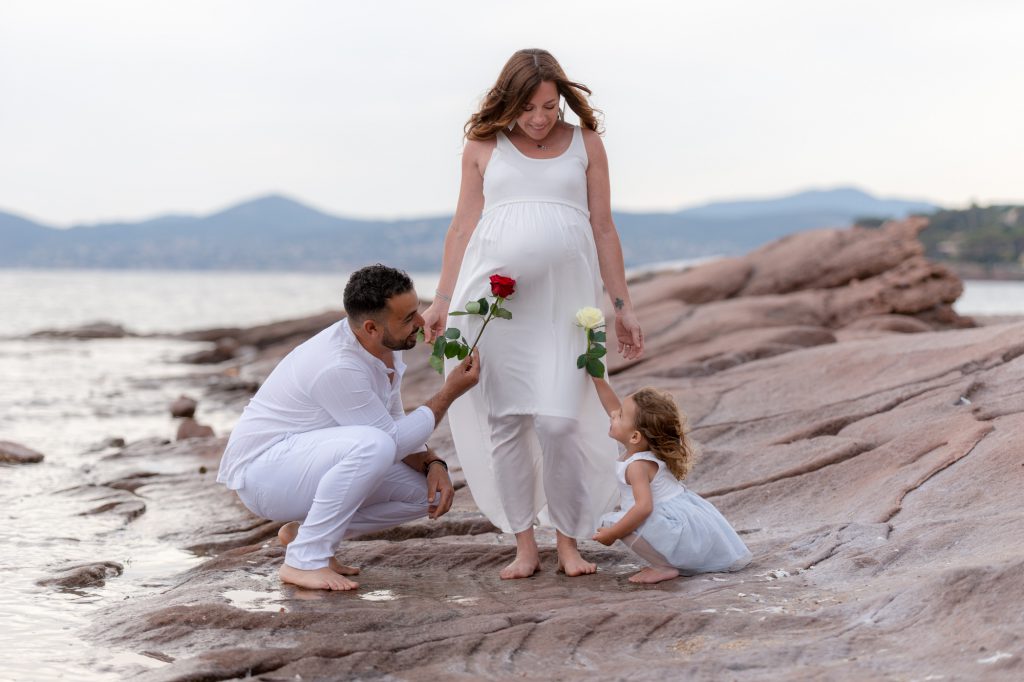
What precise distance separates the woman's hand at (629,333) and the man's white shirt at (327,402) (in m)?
0.99

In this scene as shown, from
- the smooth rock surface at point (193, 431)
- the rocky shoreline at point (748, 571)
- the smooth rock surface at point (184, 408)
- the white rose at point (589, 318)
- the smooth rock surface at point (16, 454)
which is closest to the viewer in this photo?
the rocky shoreline at point (748, 571)

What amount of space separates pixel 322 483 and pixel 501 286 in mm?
1170

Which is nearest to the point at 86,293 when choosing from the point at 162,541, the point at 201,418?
the point at 201,418

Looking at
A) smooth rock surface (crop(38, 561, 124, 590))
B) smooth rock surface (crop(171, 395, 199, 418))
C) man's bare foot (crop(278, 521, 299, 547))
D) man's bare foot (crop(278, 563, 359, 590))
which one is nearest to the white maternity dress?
man's bare foot (crop(278, 563, 359, 590))

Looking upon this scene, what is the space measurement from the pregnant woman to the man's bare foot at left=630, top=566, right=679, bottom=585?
26 centimetres

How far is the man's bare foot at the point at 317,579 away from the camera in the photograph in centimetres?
510

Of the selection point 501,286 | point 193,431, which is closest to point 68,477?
point 193,431

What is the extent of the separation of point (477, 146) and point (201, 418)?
1067 centimetres

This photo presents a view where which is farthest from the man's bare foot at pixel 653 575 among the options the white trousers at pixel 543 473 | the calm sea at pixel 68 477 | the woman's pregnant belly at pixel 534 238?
the calm sea at pixel 68 477

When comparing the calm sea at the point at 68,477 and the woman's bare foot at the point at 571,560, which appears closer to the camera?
the calm sea at the point at 68,477

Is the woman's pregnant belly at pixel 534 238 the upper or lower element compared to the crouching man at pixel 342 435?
upper

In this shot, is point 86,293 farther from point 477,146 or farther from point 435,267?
point 477,146

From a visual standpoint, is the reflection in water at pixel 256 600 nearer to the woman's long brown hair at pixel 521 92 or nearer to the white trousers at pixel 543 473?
the white trousers at pixel 543 473

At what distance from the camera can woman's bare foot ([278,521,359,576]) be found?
539 centimetres
